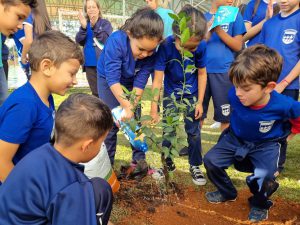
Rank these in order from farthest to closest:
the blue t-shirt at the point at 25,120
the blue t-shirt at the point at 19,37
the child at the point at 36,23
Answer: the blue t-shirt at the point at 19,37
the child at the point at 36,23
the blue t-shirt at the point at 25,120

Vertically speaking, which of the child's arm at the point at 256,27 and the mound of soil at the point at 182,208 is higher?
the child's arm at the point at 256,27

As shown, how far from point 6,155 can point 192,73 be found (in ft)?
5.91

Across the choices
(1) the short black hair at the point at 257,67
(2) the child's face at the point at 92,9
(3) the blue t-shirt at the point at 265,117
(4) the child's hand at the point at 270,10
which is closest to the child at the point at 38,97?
(1) the short black hair at the point at 257,67

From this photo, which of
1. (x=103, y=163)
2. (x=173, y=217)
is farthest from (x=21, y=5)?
(x=173, y=217)

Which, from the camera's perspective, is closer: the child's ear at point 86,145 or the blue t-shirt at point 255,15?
the child's ear at point 86,145

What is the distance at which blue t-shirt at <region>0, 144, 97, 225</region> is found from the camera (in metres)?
1.35

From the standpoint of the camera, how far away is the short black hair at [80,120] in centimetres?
151

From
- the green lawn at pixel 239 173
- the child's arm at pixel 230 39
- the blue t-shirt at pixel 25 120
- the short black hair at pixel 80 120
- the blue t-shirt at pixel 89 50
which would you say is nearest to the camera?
the short black hair at pixel 80 120

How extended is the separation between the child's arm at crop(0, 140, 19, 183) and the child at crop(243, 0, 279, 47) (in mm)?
2734

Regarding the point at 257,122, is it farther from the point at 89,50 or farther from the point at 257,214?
the point at 89,50

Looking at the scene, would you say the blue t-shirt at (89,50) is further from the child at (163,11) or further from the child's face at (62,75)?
the child's face at (62,75)

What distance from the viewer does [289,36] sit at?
296cm

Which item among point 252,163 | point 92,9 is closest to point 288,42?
point 252,163

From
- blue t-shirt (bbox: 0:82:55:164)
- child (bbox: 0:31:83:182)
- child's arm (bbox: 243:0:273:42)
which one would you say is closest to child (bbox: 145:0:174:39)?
child's arm (bbox: 243:0:273:42)
